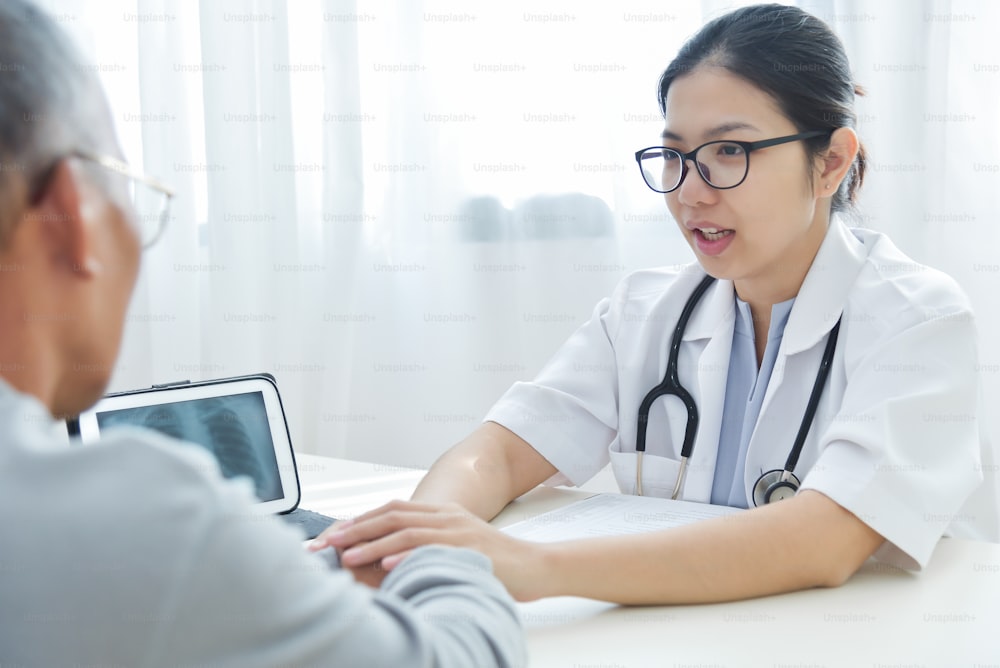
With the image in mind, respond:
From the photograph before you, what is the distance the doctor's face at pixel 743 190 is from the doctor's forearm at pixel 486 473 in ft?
1.26

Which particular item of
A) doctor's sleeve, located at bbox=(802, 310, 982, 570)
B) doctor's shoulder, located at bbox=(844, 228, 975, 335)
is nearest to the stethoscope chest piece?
doctor's sleeve, located at bbox=(802, 310, 982, 570)

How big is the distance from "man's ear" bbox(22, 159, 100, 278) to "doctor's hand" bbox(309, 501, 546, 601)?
0.42 m

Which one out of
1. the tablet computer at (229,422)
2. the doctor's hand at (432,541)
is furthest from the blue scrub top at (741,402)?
the tablet computer at (229,422)

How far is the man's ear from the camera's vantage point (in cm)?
53

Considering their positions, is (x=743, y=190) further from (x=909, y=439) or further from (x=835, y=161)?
(x=909, y=439)

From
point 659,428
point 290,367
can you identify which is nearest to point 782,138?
point 659,428

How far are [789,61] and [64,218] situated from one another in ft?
3.38

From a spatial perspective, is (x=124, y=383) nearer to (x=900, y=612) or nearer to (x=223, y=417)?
(x=223, y=417)

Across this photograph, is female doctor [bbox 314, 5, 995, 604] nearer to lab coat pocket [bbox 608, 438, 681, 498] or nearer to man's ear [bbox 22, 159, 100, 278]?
lab coat pocket [bbox 608, 438, 681, 498]

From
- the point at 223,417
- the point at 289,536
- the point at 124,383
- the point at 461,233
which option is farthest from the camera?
the point at 124,383

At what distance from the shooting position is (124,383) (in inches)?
106

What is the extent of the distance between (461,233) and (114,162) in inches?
68.1

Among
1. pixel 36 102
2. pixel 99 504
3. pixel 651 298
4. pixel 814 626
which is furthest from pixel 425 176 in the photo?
pixel 99 504

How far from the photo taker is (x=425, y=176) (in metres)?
2.31
